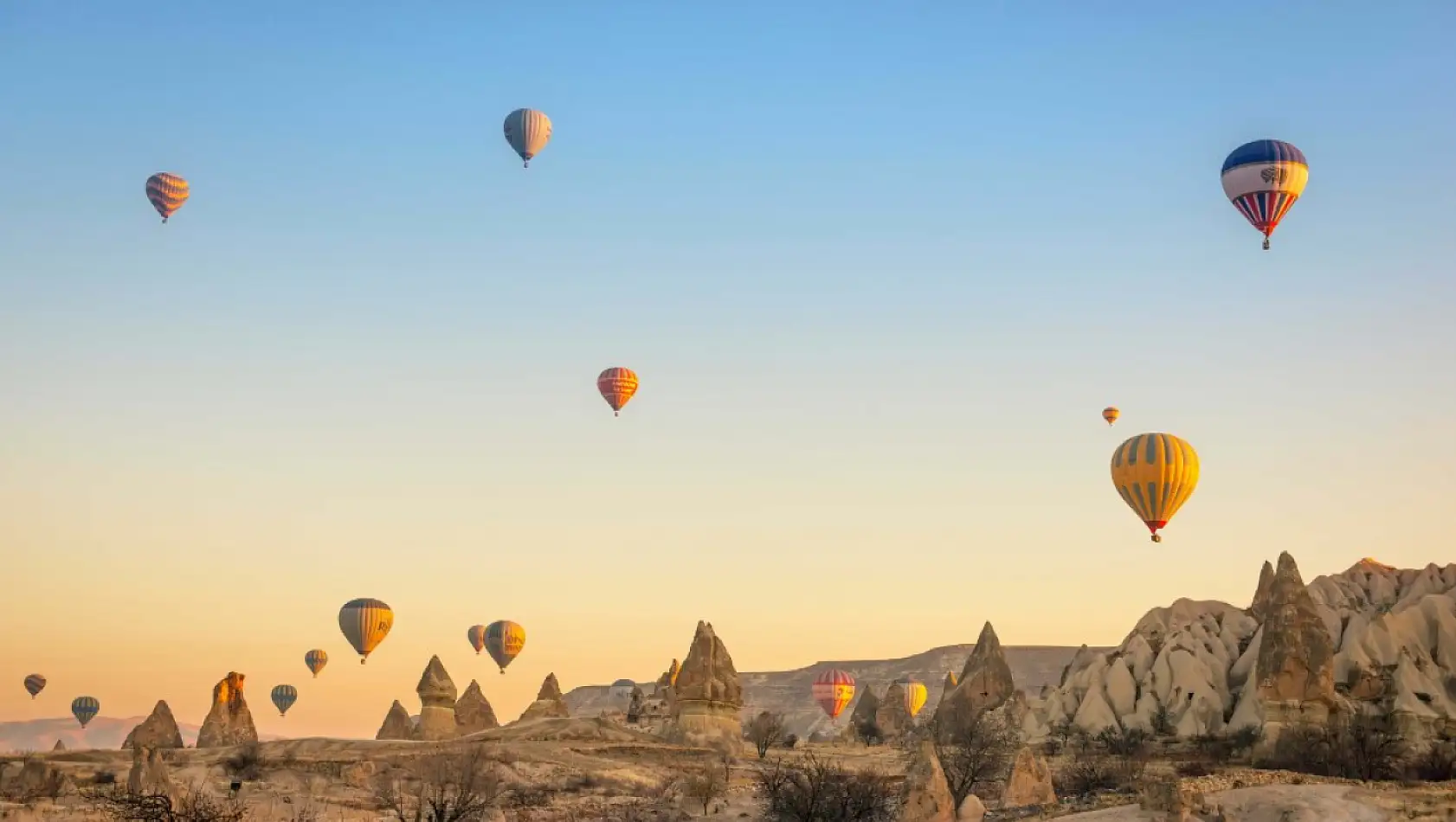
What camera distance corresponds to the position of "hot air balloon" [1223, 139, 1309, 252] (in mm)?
54125

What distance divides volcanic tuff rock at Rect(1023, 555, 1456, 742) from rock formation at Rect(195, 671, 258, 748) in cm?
4047

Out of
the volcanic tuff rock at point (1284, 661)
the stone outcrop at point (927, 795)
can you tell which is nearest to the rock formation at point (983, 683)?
the volcanic tuff rock at point (1284, 661)

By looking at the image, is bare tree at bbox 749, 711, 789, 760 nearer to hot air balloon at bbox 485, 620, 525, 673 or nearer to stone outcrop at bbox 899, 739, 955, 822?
hot air balloon at bbox 485, 620, 525, 673

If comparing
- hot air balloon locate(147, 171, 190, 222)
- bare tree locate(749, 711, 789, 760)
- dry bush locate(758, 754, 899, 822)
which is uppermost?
hot air balloon locate(147, 171, 190, 222)

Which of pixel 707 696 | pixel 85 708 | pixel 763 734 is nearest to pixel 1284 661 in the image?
pixel 707 696

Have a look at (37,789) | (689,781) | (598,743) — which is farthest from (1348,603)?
(37,789)

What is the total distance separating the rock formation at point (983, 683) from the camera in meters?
83.9

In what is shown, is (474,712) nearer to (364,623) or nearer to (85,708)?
(364,623)

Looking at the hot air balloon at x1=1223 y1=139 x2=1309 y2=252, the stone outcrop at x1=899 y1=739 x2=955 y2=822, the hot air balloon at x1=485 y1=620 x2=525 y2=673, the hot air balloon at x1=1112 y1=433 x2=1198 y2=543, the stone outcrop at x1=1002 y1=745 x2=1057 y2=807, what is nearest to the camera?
the stone outcrop at x1=899 y1=739 x2=955 y2=822

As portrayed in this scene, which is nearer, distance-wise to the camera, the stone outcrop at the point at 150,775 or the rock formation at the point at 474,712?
the stone outcrop at the point at 150,775

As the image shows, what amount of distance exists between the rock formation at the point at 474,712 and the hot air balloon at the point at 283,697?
30484 millimetres

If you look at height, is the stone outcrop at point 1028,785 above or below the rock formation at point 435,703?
below

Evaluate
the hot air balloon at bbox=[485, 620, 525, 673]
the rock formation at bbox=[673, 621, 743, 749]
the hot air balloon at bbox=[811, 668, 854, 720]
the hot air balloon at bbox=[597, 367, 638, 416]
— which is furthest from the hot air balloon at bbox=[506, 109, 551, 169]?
the hot air balloon at bbox=[811, 668, 854, 720]

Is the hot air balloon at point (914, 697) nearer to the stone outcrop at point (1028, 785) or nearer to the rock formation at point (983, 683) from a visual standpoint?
the rock formation at point (983, 683)
